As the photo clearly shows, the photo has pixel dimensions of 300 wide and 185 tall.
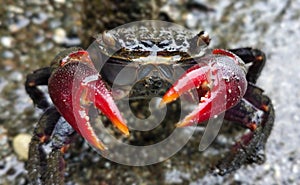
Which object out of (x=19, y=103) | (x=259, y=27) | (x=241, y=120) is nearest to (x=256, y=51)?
(x=241, y=120)

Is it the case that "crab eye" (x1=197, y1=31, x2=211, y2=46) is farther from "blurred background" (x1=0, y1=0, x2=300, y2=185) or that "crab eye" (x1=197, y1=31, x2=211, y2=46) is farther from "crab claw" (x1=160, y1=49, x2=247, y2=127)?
"blurred background" (x1=0, y1=0, x2=300, y2=185)

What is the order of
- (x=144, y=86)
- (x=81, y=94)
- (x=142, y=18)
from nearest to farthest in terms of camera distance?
(x=81, y=94), (x=144, y=86), (x=142, y=18)

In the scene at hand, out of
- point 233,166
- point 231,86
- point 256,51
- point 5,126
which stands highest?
point 231,86

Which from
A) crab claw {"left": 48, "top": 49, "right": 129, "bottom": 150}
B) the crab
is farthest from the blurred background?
crab claw {"left": 48, "top": 49, "right": 129, "bottom": 150}

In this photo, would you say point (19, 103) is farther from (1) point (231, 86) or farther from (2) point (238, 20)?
(2) point (238, 20)

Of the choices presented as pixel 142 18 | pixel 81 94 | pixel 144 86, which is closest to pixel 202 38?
pixel 144 86

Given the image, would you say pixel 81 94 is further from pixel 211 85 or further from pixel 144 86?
pixel 211 85
